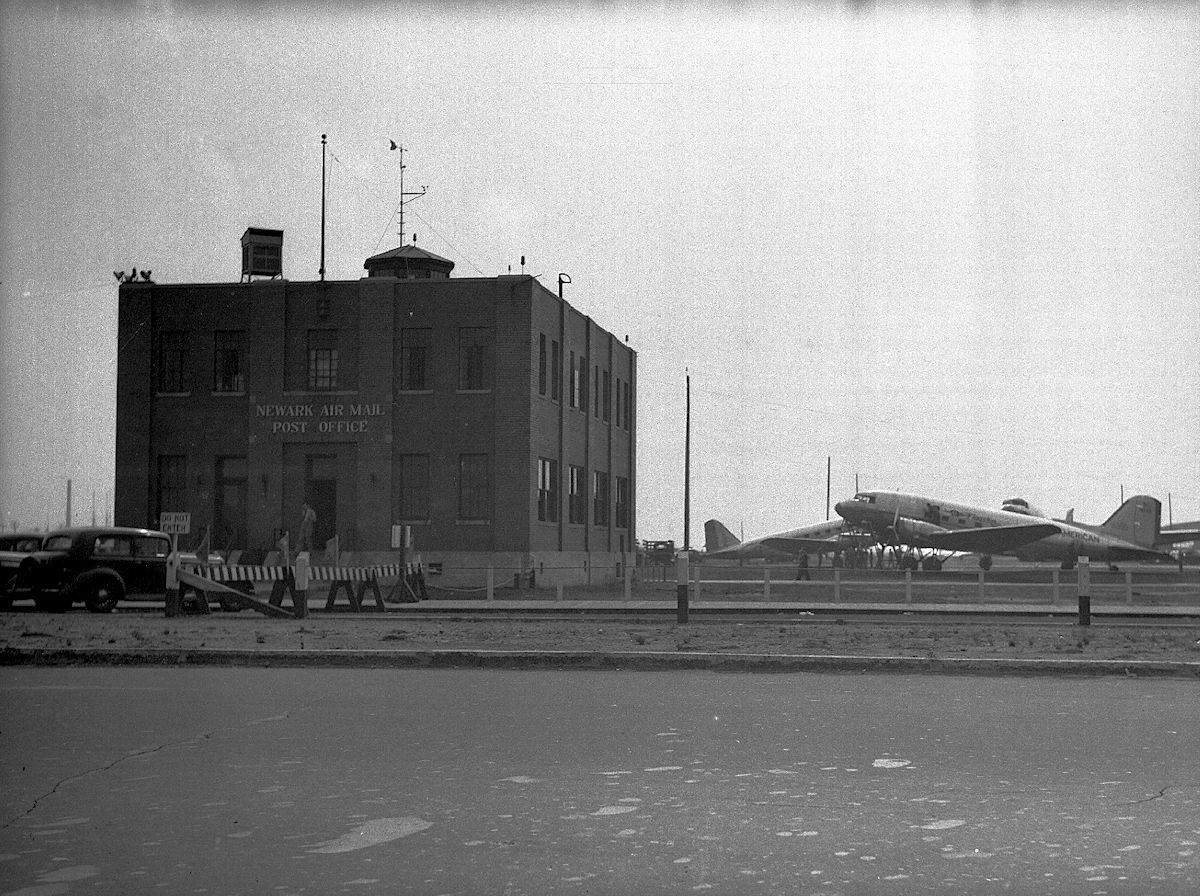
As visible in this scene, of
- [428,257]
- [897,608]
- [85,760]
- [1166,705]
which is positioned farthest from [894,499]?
[85,760]

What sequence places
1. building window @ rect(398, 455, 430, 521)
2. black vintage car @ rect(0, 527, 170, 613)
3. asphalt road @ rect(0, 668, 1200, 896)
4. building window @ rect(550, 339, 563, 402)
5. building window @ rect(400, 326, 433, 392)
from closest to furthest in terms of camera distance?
asphalt road @ rect(0, 668, 1200, 896) → black vintage car @ rect(0, 527, 170, 613) → building window @ rect(398, 455, 430, 521) → building window @ rect(400, 326, 433, 392) → building window @ rect(550, 339, 563, 402)

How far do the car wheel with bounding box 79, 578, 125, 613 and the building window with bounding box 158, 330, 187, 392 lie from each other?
22.0m

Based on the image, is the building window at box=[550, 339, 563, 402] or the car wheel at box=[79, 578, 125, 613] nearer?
the car wheel at box=[79, 578, 125, 613]

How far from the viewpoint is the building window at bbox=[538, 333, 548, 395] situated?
4609cm

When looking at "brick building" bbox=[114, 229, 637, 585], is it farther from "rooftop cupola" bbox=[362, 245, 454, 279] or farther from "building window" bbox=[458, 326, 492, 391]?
"rooftop cupola" bbox=[362, 245, 454, 279]

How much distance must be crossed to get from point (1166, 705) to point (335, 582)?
17779 mm

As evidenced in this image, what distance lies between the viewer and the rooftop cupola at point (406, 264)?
49.4 meters

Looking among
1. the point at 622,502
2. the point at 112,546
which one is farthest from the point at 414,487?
the point at 112,546

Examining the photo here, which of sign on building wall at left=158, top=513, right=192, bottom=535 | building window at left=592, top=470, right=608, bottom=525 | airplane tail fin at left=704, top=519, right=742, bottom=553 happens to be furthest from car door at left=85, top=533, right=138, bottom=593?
airplane tail fin at left=704, top=519, right=742, bottom=553

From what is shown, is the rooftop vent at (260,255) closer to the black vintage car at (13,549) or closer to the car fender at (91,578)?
the black vintage car at (13,549)

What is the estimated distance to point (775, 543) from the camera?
9481 cm

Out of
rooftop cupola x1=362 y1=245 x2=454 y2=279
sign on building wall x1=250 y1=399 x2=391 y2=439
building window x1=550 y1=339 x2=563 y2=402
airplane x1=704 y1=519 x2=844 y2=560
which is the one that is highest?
rooftop cupola x1=362 y1=245 x2=454 y2=279

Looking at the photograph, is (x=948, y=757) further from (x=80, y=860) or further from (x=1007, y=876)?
(x=80, y=860)

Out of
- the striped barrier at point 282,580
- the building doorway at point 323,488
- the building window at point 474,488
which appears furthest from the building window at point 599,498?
the striped barrier at point 282,580
